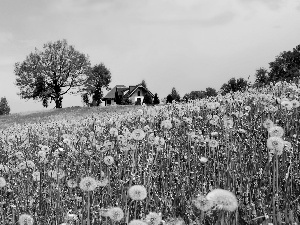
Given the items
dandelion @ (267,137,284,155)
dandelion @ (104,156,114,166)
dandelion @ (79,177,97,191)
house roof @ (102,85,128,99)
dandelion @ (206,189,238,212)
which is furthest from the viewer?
house roof @ (102,85,128,99)

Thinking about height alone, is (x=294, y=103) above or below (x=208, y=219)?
above

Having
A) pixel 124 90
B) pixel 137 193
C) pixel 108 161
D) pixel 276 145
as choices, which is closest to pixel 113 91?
pixel 124 90

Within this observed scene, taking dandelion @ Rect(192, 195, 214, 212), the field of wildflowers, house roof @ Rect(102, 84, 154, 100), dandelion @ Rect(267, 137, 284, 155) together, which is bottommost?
the field of wildflowers

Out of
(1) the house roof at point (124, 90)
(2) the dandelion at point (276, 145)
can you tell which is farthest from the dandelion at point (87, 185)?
(1) the house roof at point (124, 90)

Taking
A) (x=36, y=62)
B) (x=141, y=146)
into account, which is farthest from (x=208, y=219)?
(x=36, y=62)

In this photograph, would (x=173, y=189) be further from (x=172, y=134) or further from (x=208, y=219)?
(x=172, y=134)

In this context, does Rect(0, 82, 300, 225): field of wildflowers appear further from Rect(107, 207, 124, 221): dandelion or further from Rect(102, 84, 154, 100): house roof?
Rect(102, 84, 154, 100): house roof

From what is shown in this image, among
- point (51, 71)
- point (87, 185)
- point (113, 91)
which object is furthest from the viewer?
point (113, 91)

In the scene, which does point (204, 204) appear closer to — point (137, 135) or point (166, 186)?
point (166, 186)

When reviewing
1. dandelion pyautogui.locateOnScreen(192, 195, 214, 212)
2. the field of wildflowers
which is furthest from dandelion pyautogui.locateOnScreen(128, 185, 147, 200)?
dandelion pyautogui.locateOnScreen(192, 195, 214, 212)

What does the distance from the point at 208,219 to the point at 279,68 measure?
8372 cm

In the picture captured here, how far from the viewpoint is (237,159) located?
4.57 metres

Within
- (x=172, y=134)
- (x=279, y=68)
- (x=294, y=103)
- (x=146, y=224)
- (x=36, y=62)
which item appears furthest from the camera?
(x=279, y=68)

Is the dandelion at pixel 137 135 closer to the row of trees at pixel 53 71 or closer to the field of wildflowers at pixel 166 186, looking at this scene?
the field of wildflowers at pixel 166 186
